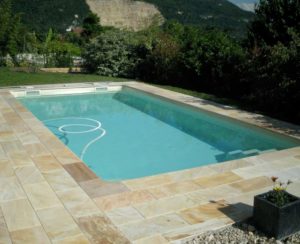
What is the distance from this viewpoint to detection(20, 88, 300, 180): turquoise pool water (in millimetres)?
7713

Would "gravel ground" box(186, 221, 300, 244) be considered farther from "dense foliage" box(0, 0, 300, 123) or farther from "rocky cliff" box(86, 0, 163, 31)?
"rocky cliff" box(86, 0, 163, 31)

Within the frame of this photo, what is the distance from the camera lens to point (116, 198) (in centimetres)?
496

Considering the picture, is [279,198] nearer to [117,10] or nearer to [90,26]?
[90,26]

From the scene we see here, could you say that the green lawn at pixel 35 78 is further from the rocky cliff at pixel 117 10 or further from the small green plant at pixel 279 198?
the rocky cliff at pixel 117 10

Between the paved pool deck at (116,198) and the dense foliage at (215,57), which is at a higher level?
the dense foliage at (215,57)

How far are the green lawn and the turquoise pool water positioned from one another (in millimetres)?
2380

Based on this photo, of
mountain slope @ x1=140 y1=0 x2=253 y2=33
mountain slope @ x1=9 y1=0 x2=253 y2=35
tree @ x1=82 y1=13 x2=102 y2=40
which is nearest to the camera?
tree @ x1=82 y1=13 x2=102 y2=40

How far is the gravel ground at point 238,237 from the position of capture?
401cm

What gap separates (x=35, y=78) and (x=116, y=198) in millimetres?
12655

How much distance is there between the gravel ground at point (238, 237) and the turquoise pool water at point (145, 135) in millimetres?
Result: 2986

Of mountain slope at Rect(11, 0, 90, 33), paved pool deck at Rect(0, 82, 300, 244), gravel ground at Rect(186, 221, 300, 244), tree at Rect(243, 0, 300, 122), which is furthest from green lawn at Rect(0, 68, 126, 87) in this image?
mountain slope at Rect(11, 0, 90, 33)

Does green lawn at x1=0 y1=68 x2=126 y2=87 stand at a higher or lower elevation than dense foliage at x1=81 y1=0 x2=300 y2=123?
lower

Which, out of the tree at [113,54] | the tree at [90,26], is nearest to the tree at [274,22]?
the tree at [113,54]

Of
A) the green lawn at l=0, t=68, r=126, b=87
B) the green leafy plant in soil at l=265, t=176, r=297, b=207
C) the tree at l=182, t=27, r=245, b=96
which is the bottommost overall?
the green leafy plant in soil at l=265, t=176, r=297, b=207
